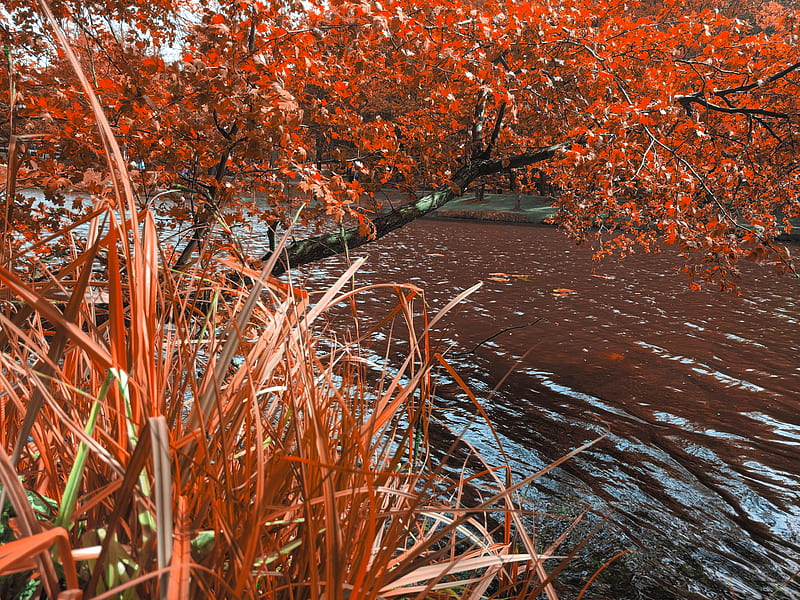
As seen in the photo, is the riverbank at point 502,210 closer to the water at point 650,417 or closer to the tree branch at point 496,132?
the water at point 650,417

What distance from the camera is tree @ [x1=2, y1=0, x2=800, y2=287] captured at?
3.46 metres

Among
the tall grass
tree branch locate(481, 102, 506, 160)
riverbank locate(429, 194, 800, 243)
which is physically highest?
tree branch locate(481, 102, 506, 160)

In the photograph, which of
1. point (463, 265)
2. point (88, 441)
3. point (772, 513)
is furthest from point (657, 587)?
point (463, 265)

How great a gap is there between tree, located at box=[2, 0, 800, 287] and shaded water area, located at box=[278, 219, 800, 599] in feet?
4.12

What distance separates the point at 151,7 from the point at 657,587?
221 inches

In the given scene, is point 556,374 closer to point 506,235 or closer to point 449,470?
point 449,470

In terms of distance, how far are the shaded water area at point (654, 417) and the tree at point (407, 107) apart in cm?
126

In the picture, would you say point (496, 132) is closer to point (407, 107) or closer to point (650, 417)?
point (407, 107)

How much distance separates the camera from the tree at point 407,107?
3.46m

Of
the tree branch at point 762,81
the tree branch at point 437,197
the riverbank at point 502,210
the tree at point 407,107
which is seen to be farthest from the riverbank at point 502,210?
the tree branch at point 762,81

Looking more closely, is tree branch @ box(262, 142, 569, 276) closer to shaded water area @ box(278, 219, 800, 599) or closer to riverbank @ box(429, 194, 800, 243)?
shaded water area @ box(278, 219, 800, 599)

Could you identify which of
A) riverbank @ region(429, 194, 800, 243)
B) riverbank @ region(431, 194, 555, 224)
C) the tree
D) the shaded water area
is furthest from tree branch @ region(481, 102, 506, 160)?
riverbank @ region(431, 194, 555, 224)

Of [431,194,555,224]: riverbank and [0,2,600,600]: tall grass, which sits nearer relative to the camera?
[0,2,600,600]: tall grass

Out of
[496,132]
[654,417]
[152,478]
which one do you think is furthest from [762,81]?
[152,478]
